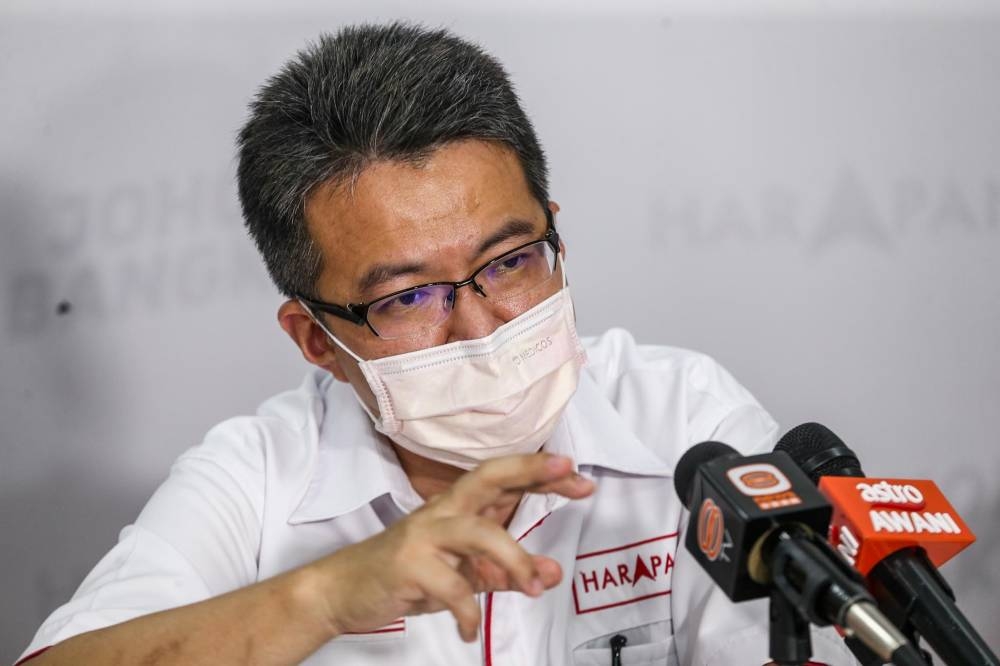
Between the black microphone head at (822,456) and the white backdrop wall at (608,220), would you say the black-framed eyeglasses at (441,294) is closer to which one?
the black microphone head at (822,456)

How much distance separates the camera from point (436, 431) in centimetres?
138

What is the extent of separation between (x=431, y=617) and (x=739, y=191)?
101cm

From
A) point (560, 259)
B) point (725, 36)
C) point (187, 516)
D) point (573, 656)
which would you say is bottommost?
point (573, 656)

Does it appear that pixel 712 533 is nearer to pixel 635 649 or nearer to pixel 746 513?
pixel 746 513

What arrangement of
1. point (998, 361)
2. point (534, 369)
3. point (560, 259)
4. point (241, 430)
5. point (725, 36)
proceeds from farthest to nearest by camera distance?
1. point (998, 361)
2. point (725, 36)
3. point (241, 430)
4. point (560, 259)
5. point (534, 369)

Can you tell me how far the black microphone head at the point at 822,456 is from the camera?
956 millimetres

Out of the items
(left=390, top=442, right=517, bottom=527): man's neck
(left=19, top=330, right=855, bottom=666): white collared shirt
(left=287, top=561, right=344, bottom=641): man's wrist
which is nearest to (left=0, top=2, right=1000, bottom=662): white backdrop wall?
(left=19, top=330, right=855, bottom=666): white collared shirt

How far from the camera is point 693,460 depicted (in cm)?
97

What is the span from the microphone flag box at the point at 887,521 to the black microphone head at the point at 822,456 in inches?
1.8

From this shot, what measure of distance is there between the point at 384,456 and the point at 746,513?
90 cm

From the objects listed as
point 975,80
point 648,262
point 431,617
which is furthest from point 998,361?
point 431,617

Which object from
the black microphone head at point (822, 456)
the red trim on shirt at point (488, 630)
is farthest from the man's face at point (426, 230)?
the black microphone head at point (822, 456)

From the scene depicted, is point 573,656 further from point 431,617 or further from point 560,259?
point 560,259

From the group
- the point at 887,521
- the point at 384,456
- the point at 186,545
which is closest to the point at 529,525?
the point at 384,456
